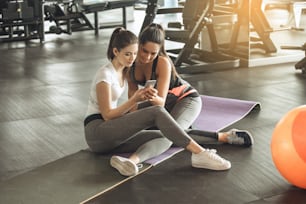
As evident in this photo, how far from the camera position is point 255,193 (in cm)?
272

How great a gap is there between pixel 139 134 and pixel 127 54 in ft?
1.67

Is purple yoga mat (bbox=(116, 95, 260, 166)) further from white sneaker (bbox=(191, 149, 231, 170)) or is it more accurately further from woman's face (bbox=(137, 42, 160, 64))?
woman's face (bbox=(137, 42, 160, 64))

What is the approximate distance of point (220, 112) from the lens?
4125 millimetres

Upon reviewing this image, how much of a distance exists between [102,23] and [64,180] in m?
6.85

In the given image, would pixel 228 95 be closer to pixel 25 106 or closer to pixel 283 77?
pixel 283 77

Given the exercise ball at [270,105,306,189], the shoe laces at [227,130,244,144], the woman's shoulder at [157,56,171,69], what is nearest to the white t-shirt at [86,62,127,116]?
the woman's shoulder at [157,56,171,69]

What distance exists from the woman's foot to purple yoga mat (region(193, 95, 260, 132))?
0.99ft

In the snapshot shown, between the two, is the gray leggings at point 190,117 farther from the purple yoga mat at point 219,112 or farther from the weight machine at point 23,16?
the weight machine at point 23,16

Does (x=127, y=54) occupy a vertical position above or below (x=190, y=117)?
above

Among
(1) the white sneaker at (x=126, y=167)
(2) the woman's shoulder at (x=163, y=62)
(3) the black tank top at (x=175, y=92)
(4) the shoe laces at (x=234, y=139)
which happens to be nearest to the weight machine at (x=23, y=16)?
(3) the black tank top at (x=175, y=92)

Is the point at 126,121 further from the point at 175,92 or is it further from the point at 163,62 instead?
the point at 175,92

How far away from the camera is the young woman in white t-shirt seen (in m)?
2.97

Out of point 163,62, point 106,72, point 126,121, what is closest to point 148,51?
point 163,62

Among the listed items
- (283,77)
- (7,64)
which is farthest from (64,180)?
(7,64)
